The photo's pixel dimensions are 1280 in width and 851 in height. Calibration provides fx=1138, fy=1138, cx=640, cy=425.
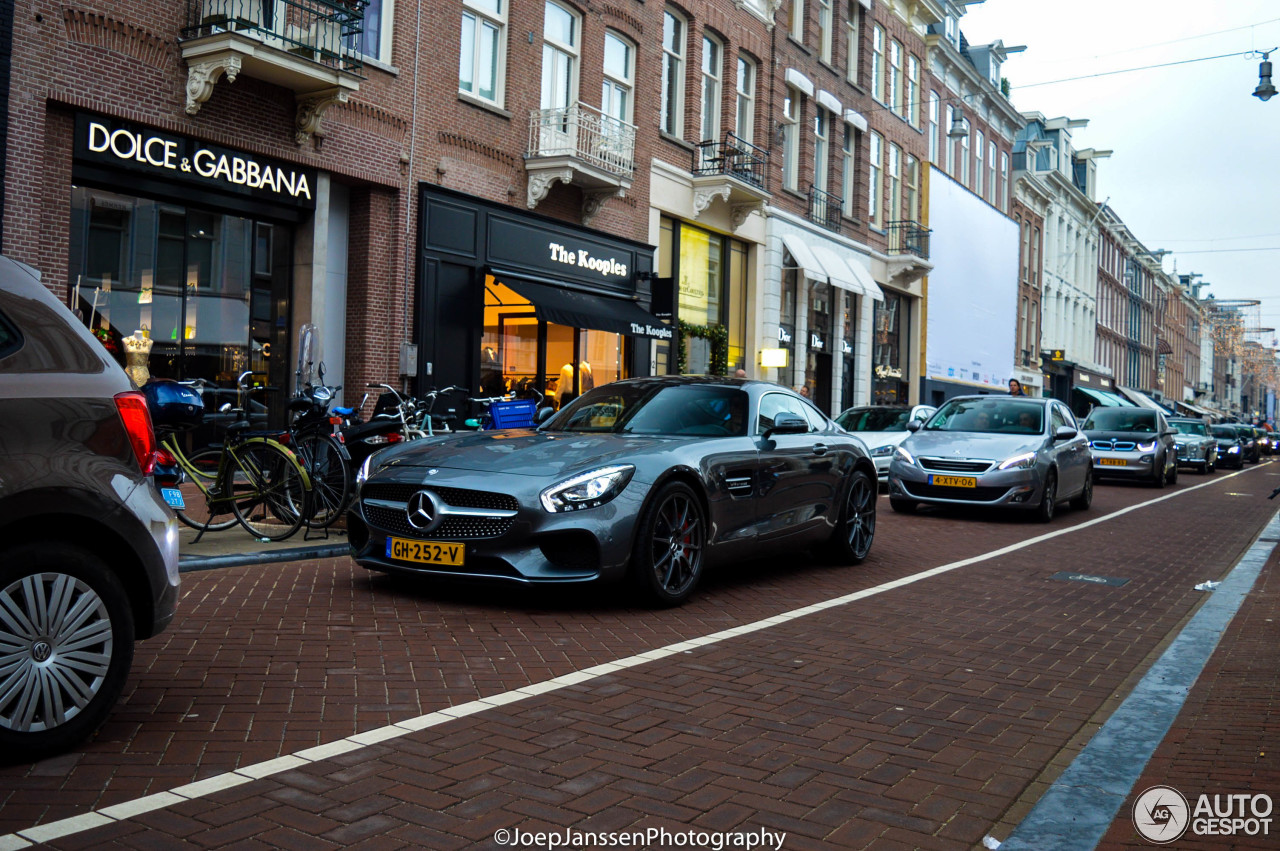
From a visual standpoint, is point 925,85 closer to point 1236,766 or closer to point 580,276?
point 580,276

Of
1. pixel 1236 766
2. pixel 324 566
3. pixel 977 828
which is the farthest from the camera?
pixel 324 566

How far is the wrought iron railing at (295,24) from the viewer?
43.9 feet

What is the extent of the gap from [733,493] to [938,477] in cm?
684

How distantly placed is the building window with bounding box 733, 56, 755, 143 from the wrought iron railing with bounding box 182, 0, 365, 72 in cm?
1238

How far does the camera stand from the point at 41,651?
362cm

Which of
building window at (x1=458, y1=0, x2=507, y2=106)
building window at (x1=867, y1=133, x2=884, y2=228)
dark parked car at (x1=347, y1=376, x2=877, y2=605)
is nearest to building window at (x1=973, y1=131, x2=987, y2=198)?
building window at (x1=867, y1=133, x2=884, y2=228)

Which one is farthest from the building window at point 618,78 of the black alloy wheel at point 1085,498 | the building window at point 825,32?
the black alloy wheel at point 1085,498

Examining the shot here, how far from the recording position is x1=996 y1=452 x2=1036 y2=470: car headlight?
1323 cm

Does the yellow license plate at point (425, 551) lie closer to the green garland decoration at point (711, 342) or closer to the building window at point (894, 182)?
the green garland decoration at point (711, 342)

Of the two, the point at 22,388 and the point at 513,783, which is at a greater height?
the point at 22,388

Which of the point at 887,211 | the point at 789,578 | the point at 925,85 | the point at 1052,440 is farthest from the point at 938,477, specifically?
the point at 925,85

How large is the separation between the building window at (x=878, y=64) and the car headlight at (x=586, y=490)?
2937cm

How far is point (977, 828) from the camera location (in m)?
3.38

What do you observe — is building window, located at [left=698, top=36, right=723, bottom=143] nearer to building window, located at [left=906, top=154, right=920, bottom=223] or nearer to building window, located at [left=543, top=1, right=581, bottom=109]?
building window, located at [left=543, top=1, right=581, bottom=109]
